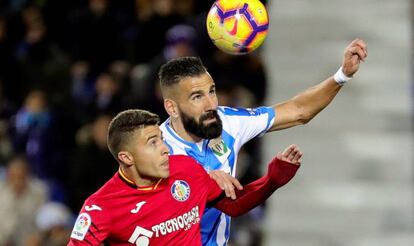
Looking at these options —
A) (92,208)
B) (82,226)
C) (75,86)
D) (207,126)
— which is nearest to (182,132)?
(207,126)

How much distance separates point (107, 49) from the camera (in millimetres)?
13477

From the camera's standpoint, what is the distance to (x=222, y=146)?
7.31 metres

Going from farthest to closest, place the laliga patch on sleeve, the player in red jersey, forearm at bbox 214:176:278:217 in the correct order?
forearm at bbox 214:176:278:217
the player in red jersey
the laliga patch on sleeve

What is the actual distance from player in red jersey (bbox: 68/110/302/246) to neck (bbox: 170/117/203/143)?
44cm

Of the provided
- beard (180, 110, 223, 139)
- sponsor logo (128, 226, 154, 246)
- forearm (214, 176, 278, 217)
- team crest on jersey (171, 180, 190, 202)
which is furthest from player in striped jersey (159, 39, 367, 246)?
sponsor logo (128, 226, 154, 246)

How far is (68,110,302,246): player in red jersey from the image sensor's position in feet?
21.2

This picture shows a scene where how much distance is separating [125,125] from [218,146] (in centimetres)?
90

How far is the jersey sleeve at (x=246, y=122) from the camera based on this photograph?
24.1ft

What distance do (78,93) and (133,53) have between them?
771 millimetres

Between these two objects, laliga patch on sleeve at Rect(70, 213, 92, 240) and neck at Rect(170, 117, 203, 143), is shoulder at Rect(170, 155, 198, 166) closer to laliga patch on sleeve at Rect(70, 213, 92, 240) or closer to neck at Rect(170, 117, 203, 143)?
neck at Rect(170, 117, 203, 143)

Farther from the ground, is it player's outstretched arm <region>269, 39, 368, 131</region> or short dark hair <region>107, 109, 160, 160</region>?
player's outstretched arm <region>269, 39, 368, 131</region>

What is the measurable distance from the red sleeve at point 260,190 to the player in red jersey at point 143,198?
8.7 inches

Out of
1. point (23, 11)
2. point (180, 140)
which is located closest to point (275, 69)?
point (23, 11)

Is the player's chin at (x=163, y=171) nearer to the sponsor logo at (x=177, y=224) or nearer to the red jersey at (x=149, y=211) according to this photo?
the red jersey at (x=149, y=211)
